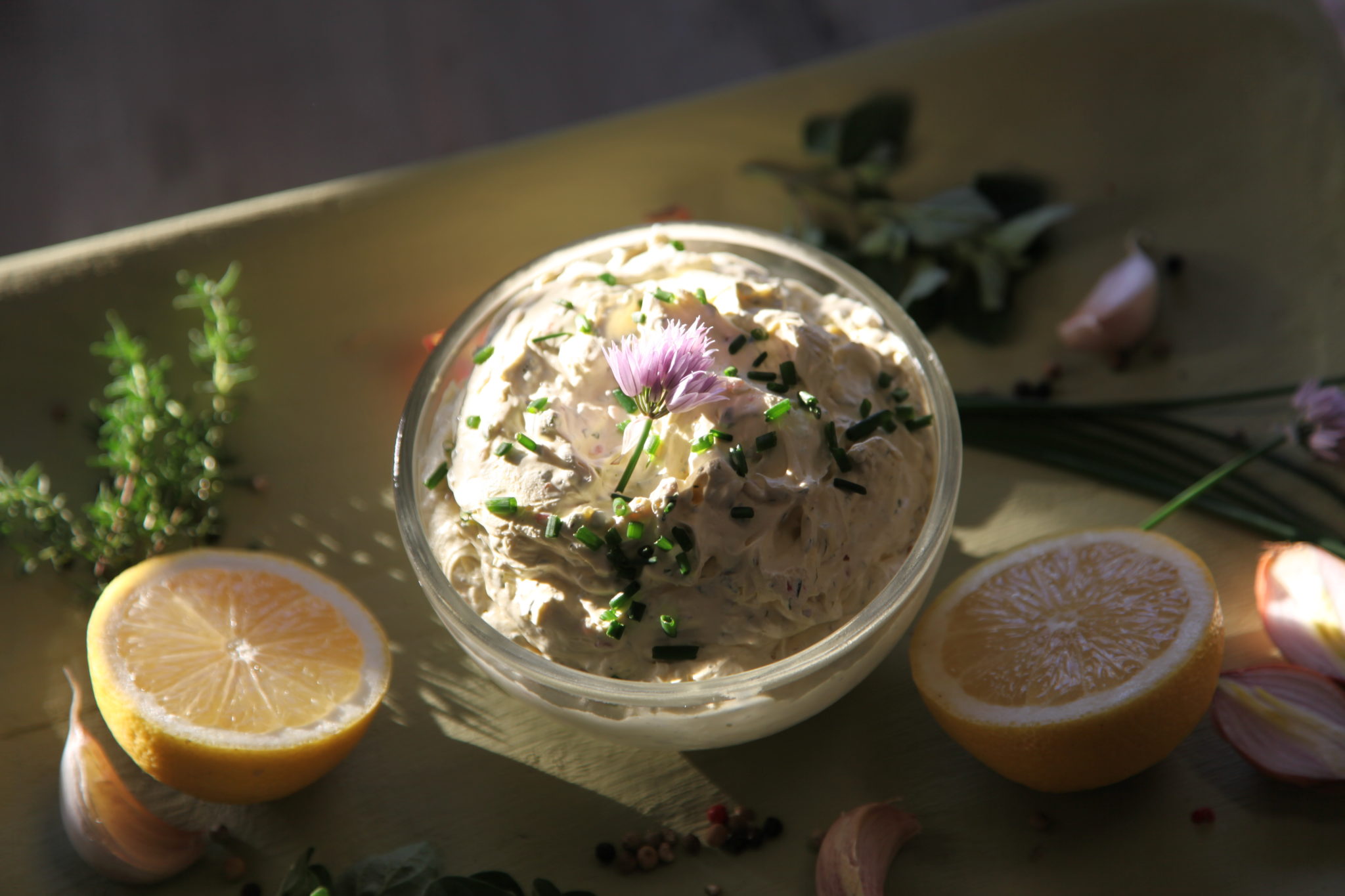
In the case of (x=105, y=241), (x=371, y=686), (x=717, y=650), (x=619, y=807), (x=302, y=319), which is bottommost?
(x=619, y=807)

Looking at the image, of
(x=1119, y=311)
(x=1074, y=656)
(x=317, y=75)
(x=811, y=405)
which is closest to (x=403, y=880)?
(x=811, y=405)

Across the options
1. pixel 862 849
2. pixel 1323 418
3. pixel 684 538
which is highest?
pixel 684 538

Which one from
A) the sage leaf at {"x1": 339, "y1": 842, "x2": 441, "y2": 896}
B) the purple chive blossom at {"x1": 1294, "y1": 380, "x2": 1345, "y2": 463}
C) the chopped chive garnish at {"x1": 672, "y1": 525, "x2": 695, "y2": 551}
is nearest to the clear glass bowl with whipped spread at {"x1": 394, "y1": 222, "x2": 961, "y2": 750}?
the chopped chive garnish at {"x1": 672, "y1": 525, "x2": 695, "y2": 551}

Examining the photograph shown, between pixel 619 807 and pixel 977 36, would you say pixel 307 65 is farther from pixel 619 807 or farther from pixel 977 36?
pixel 619 807

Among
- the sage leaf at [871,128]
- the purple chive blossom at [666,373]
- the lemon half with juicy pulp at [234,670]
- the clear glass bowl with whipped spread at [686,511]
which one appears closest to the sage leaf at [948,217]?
the sage leaf at [871,128]

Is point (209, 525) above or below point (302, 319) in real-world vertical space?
below

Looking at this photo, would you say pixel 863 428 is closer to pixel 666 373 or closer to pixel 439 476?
pixel 666 373

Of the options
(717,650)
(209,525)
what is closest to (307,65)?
(209,525)
